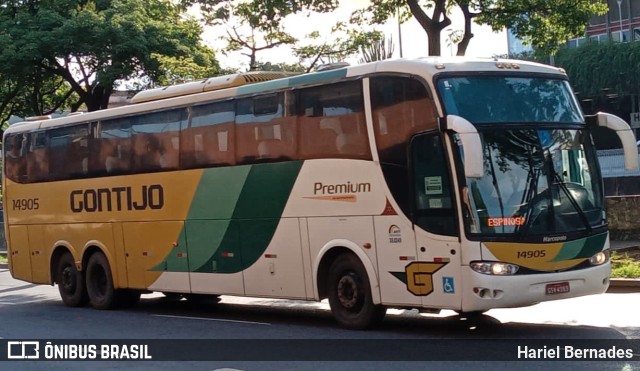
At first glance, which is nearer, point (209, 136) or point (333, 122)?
point (333, 122)

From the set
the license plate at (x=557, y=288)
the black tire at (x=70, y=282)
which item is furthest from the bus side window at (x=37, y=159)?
the license plate at (x=557, y=288)

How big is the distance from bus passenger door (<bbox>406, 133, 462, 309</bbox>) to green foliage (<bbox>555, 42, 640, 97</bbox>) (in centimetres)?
5469

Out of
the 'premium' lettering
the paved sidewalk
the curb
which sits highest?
the 'premium' lettering

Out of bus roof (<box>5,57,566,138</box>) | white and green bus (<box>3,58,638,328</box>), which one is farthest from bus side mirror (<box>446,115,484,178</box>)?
bus roof (<box>5,57,566,138</box>)

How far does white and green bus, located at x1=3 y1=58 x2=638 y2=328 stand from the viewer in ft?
39.6

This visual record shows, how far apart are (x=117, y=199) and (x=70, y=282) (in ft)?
7.70

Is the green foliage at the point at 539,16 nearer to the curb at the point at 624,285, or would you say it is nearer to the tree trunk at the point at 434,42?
the tree trunk at the point at 434,42

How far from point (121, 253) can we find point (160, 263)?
1169 millimetres

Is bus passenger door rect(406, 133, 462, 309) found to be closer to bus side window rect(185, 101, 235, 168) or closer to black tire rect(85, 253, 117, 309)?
bus side window rect(185, 101, 235, 168)

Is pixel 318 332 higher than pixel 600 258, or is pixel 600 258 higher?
pixel 600 258

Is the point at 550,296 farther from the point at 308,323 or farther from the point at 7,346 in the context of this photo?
the point at 7,346

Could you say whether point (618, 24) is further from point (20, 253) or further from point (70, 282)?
point (70, 282)

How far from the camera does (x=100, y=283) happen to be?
18984mm

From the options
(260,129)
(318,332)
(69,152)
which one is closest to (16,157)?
(69,152)
